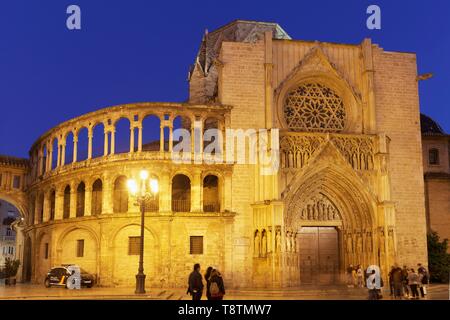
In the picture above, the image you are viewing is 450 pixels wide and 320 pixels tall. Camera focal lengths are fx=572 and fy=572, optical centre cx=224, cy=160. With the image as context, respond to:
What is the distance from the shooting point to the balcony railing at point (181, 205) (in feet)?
101

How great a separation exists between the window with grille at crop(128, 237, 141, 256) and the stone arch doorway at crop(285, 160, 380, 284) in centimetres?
787

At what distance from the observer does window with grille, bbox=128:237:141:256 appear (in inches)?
1189

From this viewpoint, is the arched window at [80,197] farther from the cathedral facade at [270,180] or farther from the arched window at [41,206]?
the arched window at [41,206]

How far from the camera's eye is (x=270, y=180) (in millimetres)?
29562

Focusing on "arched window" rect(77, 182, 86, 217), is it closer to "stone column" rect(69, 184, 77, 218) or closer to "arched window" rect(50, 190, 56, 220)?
"stone column" rect(69, 184, 77, 218)

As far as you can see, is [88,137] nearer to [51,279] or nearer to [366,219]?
[51,279]

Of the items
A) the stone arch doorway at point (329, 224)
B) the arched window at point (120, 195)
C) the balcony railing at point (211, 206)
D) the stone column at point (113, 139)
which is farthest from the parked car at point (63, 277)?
the stone arch doorway at point (329, 224)

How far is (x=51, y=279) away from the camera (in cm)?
3039

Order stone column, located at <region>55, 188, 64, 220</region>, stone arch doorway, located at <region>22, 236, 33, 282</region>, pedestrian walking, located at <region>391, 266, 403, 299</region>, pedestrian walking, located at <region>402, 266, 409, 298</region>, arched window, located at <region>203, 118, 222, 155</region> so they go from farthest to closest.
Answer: stone arch doorway, located at <region>22, 236, 33, 282</region>
stone column, located at <region>55, 188, 64, 220</region>
arched window, located at <region>203, 118, 222, 155</region>
pedestrian walking, located at <region>402, 266, 409, 298</region>
pedestrian walking, located at <region>391, 266, 403, 299</region>

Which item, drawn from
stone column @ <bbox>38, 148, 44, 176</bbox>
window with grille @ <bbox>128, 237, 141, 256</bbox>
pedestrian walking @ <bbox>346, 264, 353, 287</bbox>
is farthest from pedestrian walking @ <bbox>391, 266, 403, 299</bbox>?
stone column @ <bbox>38, 148, 44, 176</bbox>

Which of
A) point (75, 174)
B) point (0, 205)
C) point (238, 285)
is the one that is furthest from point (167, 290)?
point (0, 205)

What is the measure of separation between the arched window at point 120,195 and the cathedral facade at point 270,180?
0.06m
